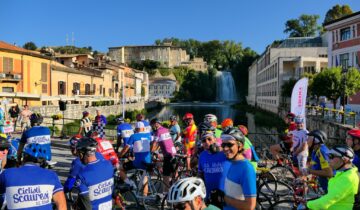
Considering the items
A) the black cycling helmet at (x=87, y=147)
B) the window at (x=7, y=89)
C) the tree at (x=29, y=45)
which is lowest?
the black cycling helmet at (x=87, y=147)

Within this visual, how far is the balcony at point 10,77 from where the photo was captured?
103ft

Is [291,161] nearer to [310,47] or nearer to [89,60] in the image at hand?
[310,47]

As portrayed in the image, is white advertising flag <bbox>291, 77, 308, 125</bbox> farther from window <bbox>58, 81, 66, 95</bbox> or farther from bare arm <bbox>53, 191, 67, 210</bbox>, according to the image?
window <bbox>58, 81, 66, 95</bbox>

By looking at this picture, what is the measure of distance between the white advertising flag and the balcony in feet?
92.6

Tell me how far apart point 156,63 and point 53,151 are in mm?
117140

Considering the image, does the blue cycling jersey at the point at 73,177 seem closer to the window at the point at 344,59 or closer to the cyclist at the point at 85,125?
the cyclist at the point at 85,125

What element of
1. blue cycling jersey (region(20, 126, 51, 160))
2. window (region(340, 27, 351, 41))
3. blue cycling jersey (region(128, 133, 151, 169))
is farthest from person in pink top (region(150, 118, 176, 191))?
window (region(340, 27, 351, 41))

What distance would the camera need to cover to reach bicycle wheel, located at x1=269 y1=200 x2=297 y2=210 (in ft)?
19.5

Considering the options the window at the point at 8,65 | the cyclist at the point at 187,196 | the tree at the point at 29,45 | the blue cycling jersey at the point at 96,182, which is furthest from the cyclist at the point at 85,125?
the tree at the point at 29,45

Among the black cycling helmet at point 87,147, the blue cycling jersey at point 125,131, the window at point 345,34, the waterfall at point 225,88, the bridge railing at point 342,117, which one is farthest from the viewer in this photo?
the waterfall at point 225,88

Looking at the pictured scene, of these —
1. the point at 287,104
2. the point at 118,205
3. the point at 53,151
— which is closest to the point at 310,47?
the point at 287,104

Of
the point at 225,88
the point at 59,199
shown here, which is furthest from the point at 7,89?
the point at 225,88

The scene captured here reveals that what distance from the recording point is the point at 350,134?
5.63 m

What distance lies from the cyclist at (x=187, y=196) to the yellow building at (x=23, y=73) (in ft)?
95.3
